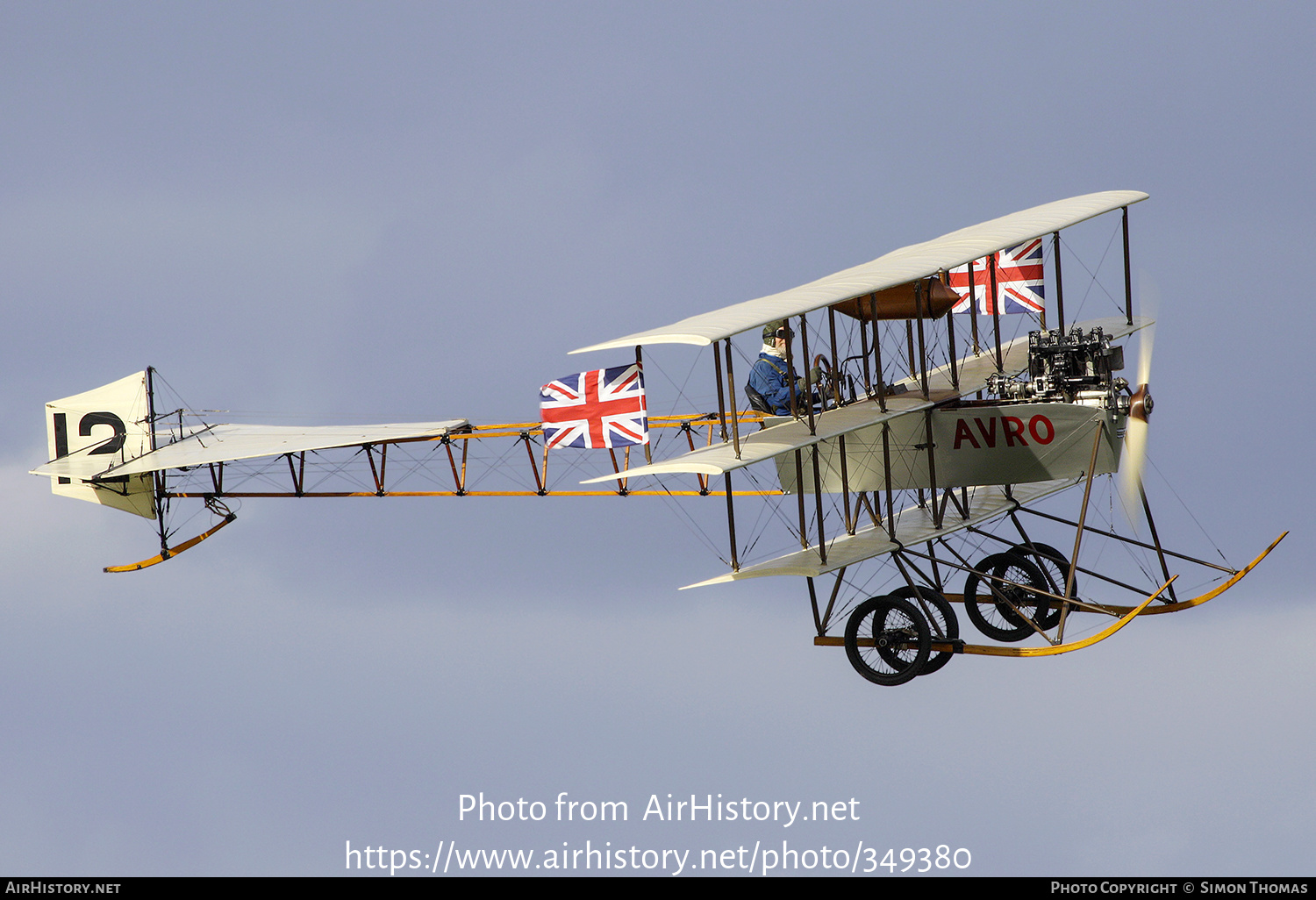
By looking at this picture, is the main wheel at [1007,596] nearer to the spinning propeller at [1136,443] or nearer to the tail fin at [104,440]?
the spinning propeller at [1136,443]

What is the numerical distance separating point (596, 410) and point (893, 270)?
18.5 ft

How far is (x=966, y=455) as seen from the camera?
31734 millimetres

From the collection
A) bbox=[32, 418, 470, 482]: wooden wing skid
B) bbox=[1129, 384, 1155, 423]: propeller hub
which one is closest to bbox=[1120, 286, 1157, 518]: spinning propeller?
bbox=[1129, 384, 1155, 423]: propeller hub

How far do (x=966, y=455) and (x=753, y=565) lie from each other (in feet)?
12.9

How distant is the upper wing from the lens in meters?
29.3

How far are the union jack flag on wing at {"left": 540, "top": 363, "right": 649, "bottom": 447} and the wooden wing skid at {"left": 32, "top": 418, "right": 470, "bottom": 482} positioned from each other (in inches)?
236

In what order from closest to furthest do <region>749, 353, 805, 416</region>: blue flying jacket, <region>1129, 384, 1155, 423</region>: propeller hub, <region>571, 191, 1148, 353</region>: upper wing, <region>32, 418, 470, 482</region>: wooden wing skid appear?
<region>571, 191, 1148, 353</region>: upper wing < <region>1129, 384, 1155, 423</region>: propeller hub < <region>749, 353, 805, 416</region>: blue flying jacket < <region>32, 418, 470, 482</region>: wooden wing skid

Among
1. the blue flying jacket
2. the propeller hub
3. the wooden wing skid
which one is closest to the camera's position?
the propeller hub

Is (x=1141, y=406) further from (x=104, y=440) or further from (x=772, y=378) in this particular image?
(x=104, y=440)

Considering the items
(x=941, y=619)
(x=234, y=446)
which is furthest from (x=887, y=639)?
(x=234, y=446)

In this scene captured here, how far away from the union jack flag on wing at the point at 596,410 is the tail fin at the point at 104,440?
36.7ft

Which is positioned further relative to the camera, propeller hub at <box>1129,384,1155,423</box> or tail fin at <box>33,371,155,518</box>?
tail fin at <box>33,371,155,518</box>

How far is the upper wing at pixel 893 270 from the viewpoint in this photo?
2927 cm

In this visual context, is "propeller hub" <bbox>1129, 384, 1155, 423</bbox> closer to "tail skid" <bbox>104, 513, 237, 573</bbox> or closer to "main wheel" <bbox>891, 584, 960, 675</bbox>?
"main wheel" <bbox>891, 584, 960, 675</bbox>
